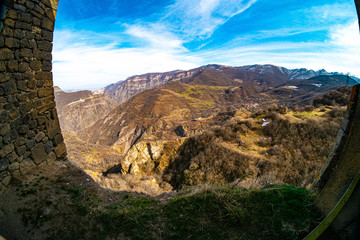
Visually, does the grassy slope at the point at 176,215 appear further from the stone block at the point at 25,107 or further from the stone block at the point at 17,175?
the stone block at the point at 25,107

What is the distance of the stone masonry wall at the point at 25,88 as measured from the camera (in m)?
3.20

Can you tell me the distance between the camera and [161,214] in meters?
3.27

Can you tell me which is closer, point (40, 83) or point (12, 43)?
point (12, 43)

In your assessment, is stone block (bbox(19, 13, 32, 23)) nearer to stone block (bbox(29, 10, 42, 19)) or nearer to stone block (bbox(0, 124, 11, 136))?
stone block (bbox(29, 10, 42, 19))

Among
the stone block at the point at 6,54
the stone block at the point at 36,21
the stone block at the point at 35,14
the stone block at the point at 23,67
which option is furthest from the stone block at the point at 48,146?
the stone block at the point at 35,14

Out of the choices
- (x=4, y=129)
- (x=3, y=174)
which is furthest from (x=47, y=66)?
(x=3, y=174)

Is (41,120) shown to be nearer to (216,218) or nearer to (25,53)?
(25,53)

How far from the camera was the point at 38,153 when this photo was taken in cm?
404

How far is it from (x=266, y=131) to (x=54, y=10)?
40.6ft

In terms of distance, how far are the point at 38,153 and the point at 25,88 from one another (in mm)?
1662

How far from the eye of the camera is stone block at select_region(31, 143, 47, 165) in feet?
12.9

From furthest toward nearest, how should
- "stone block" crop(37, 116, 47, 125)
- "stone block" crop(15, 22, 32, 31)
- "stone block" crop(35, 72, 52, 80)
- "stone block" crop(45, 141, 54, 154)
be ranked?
"stone block" crop(45, 141, 54, 154)
"stone block" crop(37, 116, 47, 125)
"stone block" crop(35, 72, 52, 80)
"stone block" crop(15, 22, 32, 31)

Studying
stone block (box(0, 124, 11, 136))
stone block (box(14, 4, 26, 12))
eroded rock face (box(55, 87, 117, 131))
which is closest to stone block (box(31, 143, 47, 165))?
stone block (box(0, 124, 11, 136))

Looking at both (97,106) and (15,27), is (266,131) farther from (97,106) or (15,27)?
(97,106)
